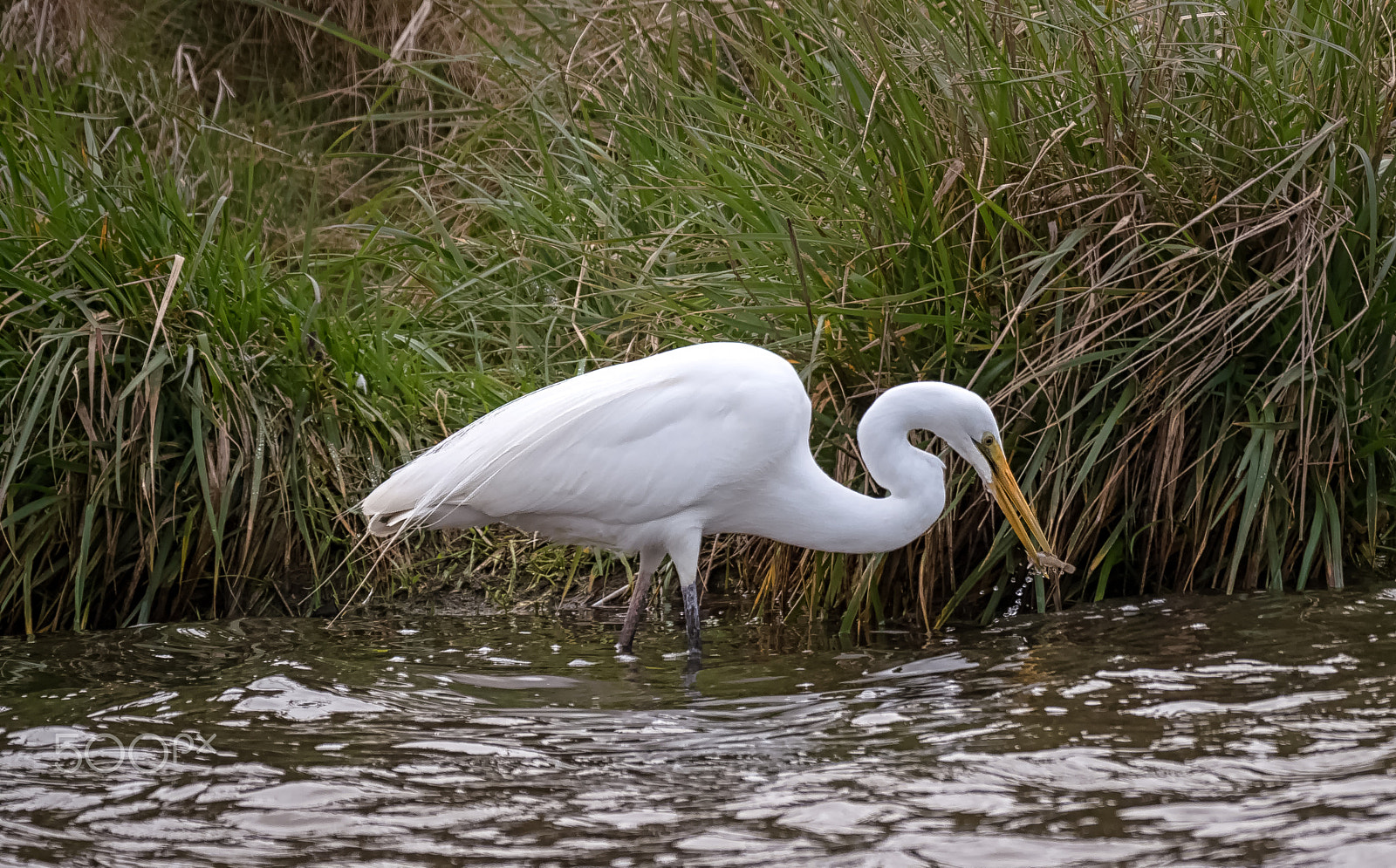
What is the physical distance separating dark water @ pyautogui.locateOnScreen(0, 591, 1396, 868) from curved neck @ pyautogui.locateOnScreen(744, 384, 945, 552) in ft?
1.14

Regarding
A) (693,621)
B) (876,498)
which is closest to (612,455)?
(693,621)

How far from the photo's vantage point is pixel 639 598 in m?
4.27

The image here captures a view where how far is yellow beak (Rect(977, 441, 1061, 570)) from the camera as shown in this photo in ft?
12.8

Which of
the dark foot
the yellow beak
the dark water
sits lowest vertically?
the dark water

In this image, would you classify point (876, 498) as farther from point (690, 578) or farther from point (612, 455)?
point (612, 455)

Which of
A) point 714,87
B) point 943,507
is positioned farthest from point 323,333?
point 943,507

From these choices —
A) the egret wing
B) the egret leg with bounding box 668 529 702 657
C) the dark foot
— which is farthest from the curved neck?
the dark foot

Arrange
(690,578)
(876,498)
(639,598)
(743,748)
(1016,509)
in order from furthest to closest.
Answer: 1. (639,598)
2. (690,578)
3. (876,498)
4. (1016,509)
5. (743,748)

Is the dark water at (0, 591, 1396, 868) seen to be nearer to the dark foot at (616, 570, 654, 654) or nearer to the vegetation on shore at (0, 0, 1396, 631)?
the dark foot at (616, 570, 654, 654)

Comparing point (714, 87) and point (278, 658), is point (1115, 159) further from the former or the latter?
point (278, 658)

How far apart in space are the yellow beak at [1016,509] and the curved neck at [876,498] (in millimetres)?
161

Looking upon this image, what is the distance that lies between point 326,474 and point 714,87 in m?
2.39

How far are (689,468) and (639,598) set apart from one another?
459mm

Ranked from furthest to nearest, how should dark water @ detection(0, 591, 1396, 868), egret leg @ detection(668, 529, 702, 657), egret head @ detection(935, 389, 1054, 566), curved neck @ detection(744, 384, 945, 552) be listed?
egret leg @ detection(668, 529, 702, 657) < curved neck @ detection(744, 384, 945, 552) < egret head @ detection(935, 389, 1054, 566) < dark water @ detection(0, 591, 1396, 868)
